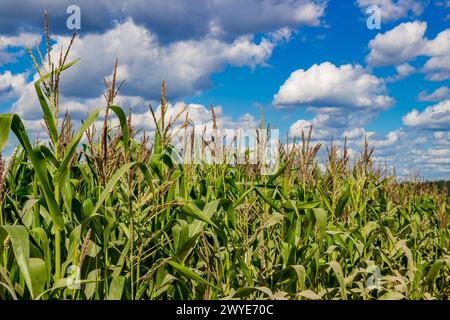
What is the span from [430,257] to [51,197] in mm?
5318

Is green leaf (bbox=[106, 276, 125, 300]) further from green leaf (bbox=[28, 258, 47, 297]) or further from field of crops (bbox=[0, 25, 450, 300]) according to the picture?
green leaf (bbox=[28, 258, 47, 297])

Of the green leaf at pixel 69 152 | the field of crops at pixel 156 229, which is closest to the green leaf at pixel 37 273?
the field of crops at pixel 156 229

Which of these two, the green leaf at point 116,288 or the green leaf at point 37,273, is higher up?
the green leaf at point 37,273

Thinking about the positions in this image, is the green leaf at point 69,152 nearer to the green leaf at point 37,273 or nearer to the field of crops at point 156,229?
the field of crops at point 156,229

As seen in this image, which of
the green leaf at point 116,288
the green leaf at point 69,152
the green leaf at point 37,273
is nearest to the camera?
the green leaf at point 69,152

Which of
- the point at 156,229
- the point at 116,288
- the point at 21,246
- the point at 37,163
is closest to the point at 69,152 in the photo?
the point at 37,163

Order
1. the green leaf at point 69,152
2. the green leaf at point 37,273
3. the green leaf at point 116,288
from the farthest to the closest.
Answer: the green leaf at point 116,288 < the green leaf at point 37,273 < the green leaf at point 69,152

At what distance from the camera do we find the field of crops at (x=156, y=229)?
7.80ft

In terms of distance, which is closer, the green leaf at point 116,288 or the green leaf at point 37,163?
the green leaf at point 37,163

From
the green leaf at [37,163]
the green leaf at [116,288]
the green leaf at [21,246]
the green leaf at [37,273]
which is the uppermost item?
the green leaf at [37,163]

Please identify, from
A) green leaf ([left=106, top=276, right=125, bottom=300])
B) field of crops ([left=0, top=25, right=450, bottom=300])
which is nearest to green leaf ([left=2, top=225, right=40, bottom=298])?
field of crops ([left=0, top=25, right=450, bottom=300])

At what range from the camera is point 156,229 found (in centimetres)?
337

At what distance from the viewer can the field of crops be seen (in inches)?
93.7

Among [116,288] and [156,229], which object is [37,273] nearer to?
[116,288]
